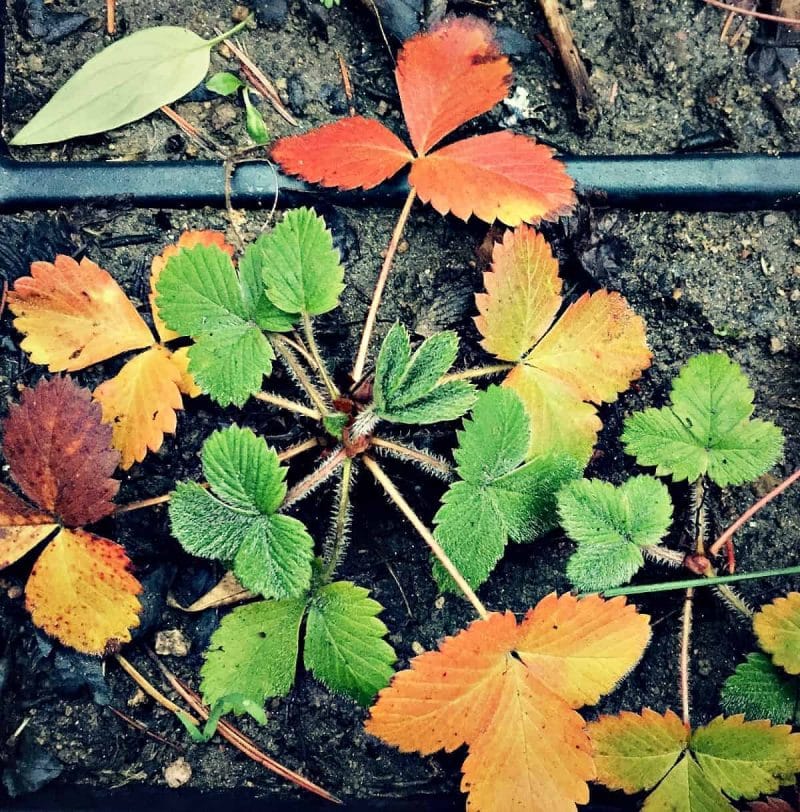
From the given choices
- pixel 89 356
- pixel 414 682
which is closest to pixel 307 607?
pixel 414 682

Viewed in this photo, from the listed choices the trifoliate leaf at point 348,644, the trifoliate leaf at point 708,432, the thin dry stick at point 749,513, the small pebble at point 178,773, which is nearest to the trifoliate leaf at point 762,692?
the thin dry stick at point 749,513

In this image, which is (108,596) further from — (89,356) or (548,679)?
(548,679)

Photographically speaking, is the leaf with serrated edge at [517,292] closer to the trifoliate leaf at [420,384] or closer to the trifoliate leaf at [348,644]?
the trifoliate leaf at [420,384]

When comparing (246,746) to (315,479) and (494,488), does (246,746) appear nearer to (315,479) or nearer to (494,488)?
(315,479)

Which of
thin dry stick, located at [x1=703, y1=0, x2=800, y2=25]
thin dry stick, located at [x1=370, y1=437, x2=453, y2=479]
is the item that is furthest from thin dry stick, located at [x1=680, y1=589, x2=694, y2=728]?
thin dry stick, located at [x1=703, y1=0, x2=800, y2=25]

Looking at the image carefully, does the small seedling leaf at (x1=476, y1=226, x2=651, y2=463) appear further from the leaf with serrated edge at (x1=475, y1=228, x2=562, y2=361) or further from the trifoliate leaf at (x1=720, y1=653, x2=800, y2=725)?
the trifoliate leaf at (x1=720, y1=653, x2=800, y2=725)
